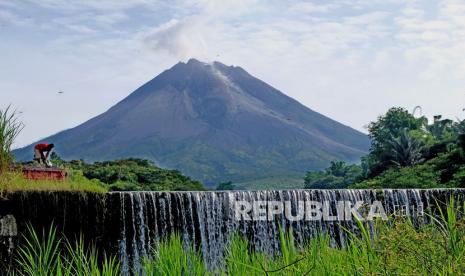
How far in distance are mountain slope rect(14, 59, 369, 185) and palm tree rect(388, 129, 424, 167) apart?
319 feet

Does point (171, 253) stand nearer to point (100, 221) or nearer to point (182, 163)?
point (100, 221)

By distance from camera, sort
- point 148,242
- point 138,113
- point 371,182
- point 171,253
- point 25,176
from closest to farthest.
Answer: point 171,253, point 25,176, point 148,242, point 371,182, point 138,113

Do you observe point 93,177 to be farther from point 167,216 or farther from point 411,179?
point 167,216

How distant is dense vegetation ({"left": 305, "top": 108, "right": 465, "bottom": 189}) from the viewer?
31.1 metres

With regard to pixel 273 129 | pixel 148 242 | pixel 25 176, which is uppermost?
pixel 273 129

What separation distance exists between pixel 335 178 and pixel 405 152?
86.6 ft

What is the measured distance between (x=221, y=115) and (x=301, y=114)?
21017mm

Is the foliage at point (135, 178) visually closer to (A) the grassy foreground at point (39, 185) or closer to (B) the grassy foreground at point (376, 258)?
(A) the grassy foreground at point (39, 185)

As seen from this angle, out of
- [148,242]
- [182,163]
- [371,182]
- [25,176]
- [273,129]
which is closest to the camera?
[25,176]

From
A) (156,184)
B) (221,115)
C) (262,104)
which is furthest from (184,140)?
(156,184)

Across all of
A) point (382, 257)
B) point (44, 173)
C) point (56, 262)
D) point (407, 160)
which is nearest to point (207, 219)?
point (44, 173)

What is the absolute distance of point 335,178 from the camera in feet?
222

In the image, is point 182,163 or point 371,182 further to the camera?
point 182,163

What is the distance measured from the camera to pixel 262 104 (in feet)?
638
